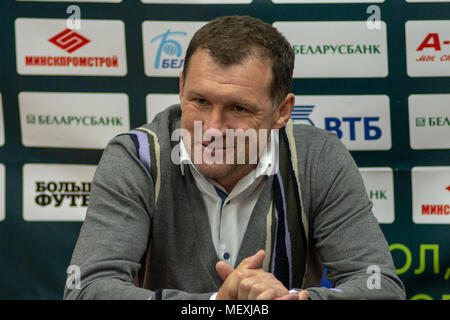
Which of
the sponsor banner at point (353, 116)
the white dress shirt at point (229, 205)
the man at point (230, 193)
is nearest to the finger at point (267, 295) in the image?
the man at point (230, 193)

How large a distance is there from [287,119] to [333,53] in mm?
842

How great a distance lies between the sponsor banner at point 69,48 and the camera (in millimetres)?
2357

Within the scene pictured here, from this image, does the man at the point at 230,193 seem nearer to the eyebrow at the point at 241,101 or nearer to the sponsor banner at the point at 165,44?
the eyebrow at the point at 241,101

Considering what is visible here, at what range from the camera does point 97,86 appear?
2.40 m

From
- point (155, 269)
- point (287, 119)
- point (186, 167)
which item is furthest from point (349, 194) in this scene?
point (155, 269)

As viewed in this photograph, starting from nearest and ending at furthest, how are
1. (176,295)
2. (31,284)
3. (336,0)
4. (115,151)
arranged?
1. (176,295)
2. (115,151)
3. (336,0)
4. (31,284)

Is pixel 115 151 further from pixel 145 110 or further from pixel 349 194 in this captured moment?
pixel 145 110

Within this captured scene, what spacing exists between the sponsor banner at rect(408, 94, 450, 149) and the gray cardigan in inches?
33.2

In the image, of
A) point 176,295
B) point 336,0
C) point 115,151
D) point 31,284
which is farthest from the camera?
point 31,284

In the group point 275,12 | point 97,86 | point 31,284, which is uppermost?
point 275,12

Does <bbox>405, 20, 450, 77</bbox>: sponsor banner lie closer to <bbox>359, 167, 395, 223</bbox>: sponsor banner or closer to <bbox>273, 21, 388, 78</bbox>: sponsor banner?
<bbox>273, 21, 388, 78</bbox>: sponsor banner

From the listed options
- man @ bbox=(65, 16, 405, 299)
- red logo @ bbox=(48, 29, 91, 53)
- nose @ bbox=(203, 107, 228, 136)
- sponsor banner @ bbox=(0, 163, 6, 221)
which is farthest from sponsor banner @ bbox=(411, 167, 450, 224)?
sponsor banner @ bbox=(0, 163, 6, 221)

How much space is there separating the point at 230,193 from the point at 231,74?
1.09 ft

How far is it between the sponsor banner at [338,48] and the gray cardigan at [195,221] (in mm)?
792
